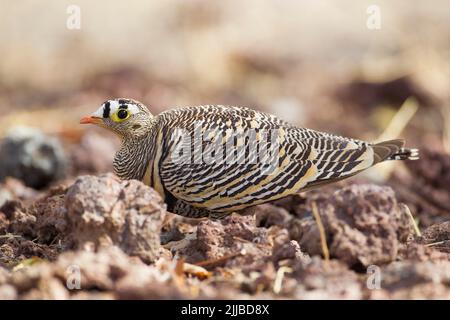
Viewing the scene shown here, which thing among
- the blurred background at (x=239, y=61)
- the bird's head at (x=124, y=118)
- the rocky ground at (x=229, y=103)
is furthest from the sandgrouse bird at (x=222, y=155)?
the blurred background at (x=239, y=61)

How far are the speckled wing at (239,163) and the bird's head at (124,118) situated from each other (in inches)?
5.7

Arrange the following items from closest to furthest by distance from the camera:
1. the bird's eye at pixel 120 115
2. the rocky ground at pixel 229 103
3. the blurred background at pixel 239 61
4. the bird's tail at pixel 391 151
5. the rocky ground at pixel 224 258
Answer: the rocky ground at pixel 224 258
the rocky ground at pixel 229 103
the bird's eye at pixel 120 115
the bird's tail at pixel 391 151
the blurred background at pixel 239 61

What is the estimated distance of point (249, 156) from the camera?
462 centimetres

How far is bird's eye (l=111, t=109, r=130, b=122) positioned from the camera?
16.0ft

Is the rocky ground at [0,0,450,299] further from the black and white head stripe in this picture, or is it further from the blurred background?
the black and white head stripe

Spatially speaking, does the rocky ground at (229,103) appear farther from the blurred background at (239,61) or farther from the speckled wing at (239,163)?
the speckled wing at (239,163)

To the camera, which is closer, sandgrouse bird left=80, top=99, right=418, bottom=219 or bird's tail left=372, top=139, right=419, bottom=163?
sandgrouse bird left=80, top=99, right=418, bottom=219

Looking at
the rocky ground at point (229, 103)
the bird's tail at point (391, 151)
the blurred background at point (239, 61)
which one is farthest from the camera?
the blurred background at point (239, 61)

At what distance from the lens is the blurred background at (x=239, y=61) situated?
415 inches

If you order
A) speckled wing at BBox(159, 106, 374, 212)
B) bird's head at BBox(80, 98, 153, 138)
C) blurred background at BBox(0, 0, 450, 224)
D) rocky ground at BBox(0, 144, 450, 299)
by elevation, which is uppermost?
blurred background at BBox(0, 0, 450, 224)

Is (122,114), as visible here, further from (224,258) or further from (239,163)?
(224,258)

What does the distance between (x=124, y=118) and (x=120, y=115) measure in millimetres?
33

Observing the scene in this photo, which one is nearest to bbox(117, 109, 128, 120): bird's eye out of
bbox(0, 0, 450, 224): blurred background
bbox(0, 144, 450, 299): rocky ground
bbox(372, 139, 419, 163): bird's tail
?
bbox(0, 144, 450, 299): rocky ground

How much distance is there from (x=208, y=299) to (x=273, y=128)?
1721 mm
